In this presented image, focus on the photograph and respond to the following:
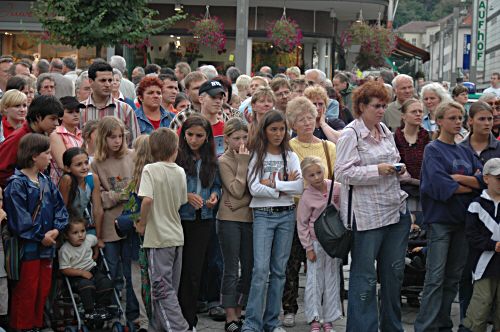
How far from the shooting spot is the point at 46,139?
7.80m

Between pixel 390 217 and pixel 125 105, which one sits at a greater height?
pixel 125 105

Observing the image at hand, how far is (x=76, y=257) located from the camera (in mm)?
7953

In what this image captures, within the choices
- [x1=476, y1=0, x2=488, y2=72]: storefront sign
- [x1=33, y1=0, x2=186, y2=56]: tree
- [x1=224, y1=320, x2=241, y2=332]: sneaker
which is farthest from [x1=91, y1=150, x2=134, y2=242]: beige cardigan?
[x1=476, y1=0, x2=488, y2=72]: storefront sign

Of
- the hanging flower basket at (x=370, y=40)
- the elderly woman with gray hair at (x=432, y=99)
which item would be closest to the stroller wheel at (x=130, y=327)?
the elderly woman with gray hair at (x=432, y=99)

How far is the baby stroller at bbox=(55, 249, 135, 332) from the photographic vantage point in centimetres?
767

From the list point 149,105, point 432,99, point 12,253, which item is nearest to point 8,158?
point 12,253

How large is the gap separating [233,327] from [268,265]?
0.75m

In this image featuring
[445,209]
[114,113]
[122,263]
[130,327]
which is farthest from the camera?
[114,113]

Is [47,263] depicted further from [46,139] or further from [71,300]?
[46,139]

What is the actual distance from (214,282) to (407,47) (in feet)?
110

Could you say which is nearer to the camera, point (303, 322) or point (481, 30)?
point (303, 322)

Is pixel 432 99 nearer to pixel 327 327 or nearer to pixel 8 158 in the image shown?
pixel 327 327

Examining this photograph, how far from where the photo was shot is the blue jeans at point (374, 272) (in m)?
7.41

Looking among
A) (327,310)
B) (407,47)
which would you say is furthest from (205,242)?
(407,47)
